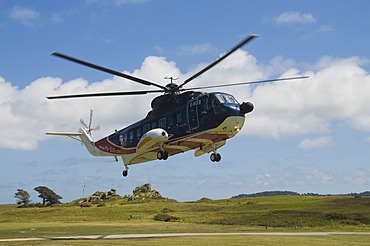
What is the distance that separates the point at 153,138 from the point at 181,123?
262 cm

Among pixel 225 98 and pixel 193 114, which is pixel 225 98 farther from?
pixel 193 114

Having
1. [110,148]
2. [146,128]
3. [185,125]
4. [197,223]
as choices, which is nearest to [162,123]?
[146,128]

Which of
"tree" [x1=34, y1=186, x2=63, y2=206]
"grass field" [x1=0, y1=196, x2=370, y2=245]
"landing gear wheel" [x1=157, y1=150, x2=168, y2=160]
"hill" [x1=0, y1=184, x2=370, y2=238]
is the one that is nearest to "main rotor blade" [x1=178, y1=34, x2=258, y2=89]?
"landing gear wheel" [x1=157, y1=150, x2=168, y2=160]

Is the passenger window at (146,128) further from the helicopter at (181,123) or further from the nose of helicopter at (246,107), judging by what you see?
the nose of helicopter at (246,107)

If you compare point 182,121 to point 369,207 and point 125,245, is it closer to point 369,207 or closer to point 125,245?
point 125,245

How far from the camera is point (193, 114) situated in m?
37.1

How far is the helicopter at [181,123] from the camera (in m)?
35.3

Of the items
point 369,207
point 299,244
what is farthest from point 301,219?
point 299,244

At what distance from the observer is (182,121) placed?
38.0 metres

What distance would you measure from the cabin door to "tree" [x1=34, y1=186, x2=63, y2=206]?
135 meters

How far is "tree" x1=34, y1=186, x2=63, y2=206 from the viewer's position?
532 feet

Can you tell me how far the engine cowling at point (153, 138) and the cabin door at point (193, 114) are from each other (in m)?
2.45

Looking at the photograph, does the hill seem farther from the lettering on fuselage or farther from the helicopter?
the lettering on fuselage

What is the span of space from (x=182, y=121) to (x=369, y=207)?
216 feet
